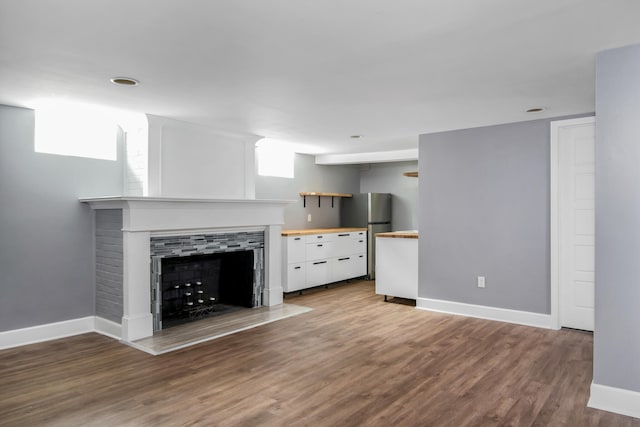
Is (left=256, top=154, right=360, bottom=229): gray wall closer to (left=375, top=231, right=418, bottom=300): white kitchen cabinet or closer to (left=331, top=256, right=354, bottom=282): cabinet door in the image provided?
(left=331, top=256, right=354, bottom=282): cabinet door

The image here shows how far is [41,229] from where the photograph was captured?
3967 millimetres

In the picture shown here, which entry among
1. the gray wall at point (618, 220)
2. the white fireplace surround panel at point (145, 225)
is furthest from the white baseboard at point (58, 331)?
the gray wall at point (618, 220)

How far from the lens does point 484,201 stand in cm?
474

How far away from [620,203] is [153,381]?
3374 mm

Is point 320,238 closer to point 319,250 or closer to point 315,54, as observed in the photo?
point 319,250

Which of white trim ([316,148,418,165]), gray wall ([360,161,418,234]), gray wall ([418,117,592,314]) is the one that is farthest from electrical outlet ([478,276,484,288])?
gray wall ([360,161,418,234])

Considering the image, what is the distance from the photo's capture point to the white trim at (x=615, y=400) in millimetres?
2535

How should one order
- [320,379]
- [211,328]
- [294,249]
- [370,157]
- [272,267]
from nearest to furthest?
[320,379]
[211,328]
[272,267]
[294,249]
[370,157]

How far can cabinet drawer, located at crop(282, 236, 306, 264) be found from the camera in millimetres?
5875

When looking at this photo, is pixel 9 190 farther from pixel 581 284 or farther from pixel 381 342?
pixel 581 284

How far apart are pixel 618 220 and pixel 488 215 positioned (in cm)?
213

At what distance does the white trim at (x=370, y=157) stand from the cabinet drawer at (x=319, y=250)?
1.45m

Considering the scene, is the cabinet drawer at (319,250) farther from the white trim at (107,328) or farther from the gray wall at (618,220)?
the gray wall at (618,220)

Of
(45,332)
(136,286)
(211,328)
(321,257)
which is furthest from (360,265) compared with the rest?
(45,332)
